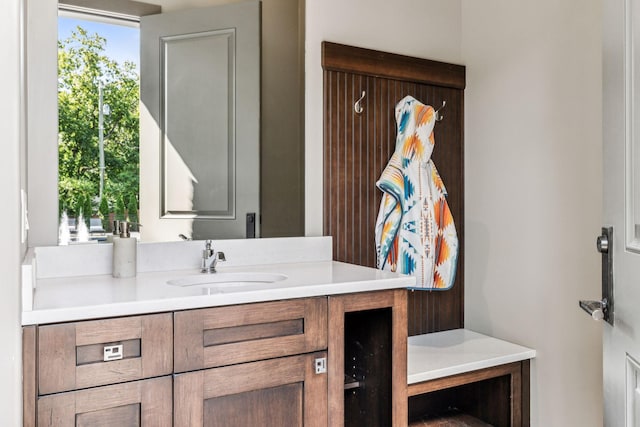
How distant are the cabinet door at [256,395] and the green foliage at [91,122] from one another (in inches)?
30.2

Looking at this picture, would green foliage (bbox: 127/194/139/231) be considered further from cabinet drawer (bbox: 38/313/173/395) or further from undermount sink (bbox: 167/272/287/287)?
cabinet drawer (bbox: 38/313/173/395)

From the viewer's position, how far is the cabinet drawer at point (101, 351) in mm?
1145

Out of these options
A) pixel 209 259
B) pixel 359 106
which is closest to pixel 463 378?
pixel 209 259

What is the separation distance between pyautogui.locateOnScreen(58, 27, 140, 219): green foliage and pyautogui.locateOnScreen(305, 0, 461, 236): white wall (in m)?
A: 0.70

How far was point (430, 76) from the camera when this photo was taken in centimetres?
243

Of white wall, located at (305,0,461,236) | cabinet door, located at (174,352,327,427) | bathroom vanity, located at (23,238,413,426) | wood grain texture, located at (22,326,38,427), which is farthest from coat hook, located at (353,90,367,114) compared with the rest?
wood grain texture, located at (22,326,38,427)

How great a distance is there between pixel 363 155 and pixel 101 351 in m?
1.40

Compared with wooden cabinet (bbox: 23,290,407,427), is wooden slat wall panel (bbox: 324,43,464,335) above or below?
above

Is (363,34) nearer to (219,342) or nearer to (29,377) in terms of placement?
(219,342)

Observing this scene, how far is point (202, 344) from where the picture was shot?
1305 millimetres

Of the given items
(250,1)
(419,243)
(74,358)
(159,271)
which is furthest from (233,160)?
(74,358)

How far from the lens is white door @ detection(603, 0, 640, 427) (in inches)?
37.0

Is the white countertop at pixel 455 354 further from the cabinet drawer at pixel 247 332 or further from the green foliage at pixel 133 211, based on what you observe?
the green foliage at pixel 133 211

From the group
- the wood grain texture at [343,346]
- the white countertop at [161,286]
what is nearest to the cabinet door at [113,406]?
the white countertop at [161,286]
